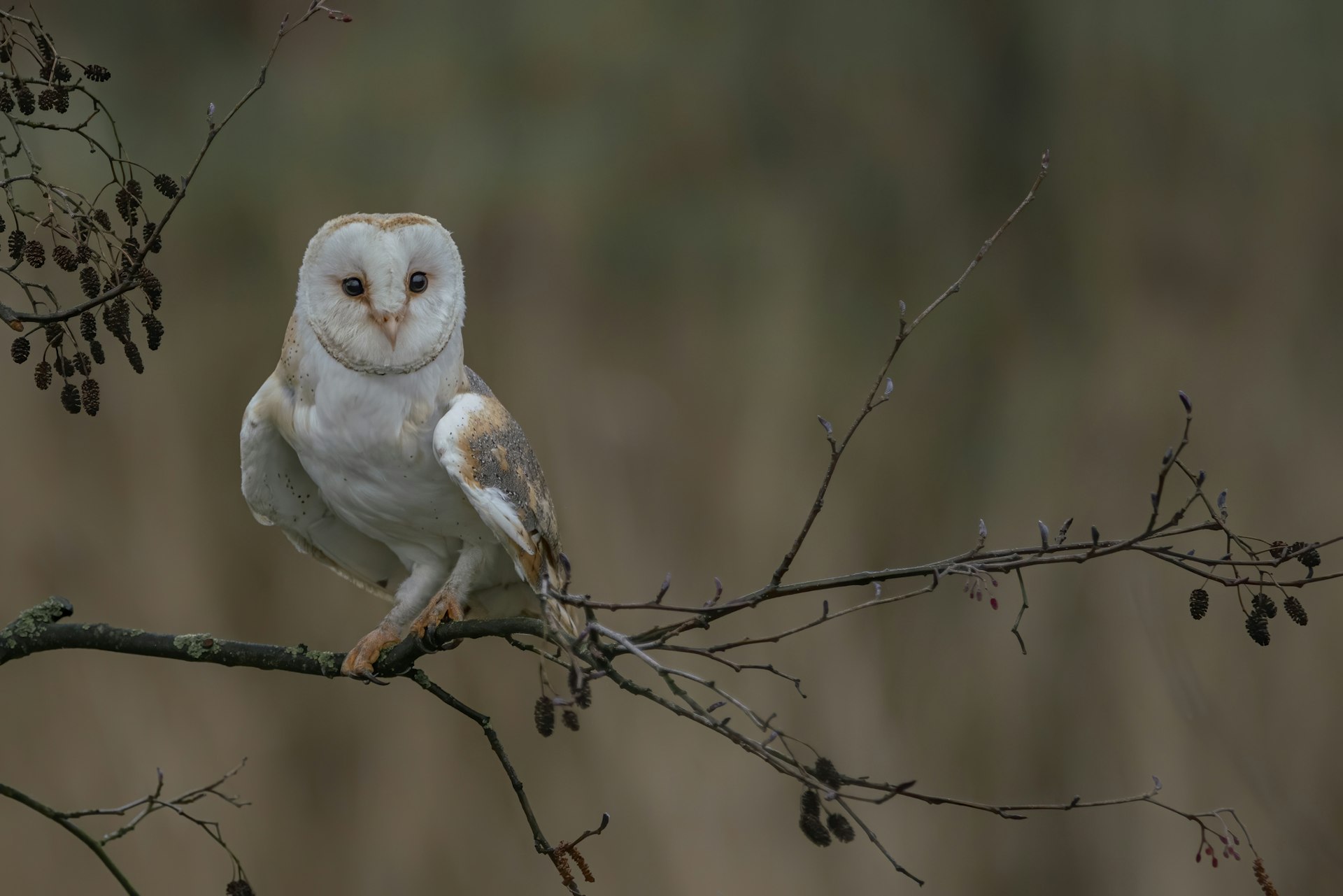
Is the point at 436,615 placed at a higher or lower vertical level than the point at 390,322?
lower

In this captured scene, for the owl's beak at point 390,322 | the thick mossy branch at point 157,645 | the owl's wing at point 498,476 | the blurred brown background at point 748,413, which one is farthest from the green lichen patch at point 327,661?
the blurred brown background at point 748,413

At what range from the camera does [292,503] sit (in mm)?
1445

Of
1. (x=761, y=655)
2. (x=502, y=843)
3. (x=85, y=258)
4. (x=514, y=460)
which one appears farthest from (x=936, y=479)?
(x=85, y=258)

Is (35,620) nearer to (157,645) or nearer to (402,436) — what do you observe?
(157,645)

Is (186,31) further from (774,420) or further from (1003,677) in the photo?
(1003,677)

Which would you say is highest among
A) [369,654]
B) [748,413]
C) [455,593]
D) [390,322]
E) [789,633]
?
[748,413]

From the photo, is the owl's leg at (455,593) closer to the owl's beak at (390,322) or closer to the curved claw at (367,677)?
the curved claw at (367,677)

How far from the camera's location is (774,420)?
283cm

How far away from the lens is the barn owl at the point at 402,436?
1.17 metres

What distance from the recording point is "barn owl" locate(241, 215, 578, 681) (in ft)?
3.85

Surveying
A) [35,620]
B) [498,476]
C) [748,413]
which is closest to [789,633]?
[498,476]

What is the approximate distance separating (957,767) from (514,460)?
192 cm

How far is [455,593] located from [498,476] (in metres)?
0.19

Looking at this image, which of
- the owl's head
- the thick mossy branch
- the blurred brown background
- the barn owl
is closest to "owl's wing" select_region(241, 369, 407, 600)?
the barn owl
